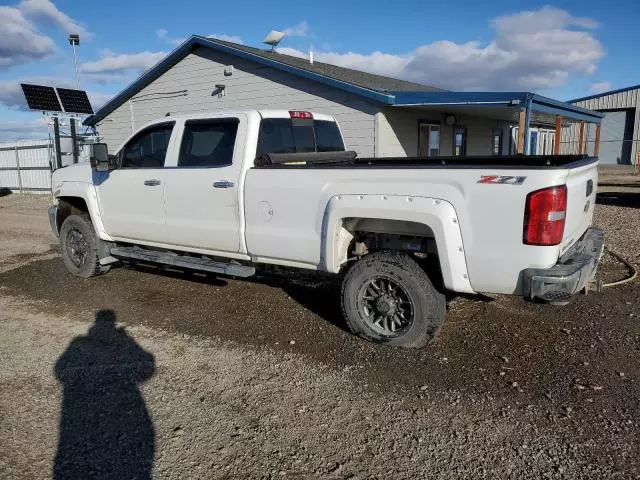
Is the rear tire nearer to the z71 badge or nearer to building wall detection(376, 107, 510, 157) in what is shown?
the z71 badge

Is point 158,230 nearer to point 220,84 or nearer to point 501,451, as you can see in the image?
point 501,451

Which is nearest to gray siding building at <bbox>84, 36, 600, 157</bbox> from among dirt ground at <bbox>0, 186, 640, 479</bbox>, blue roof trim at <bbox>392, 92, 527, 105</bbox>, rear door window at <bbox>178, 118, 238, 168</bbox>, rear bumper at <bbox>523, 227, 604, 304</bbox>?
blue roof trim at <bbox>392, 92, 527, 105</bbox>

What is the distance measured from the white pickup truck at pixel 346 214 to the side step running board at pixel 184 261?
18 mm

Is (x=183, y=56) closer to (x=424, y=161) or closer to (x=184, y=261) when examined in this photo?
(x=184, y=261)

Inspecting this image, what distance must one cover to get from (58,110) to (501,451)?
1953 centimetres

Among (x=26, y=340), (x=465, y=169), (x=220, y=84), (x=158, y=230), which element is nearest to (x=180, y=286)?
(x=158, y=230)

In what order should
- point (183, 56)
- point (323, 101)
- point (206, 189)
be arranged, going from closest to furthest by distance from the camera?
point (206, 189) → point (323, 101) → point (183, 56)

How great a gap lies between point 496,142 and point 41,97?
17.0 meters

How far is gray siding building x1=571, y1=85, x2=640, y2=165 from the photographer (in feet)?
107

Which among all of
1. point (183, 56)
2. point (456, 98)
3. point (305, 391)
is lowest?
point (305, 391)

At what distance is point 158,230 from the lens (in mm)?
5863

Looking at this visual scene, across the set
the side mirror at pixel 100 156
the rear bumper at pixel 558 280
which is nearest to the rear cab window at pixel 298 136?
the side mirror at pixel 100 156

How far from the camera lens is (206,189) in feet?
17.2

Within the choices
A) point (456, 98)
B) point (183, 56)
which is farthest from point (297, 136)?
point (183, 56)
